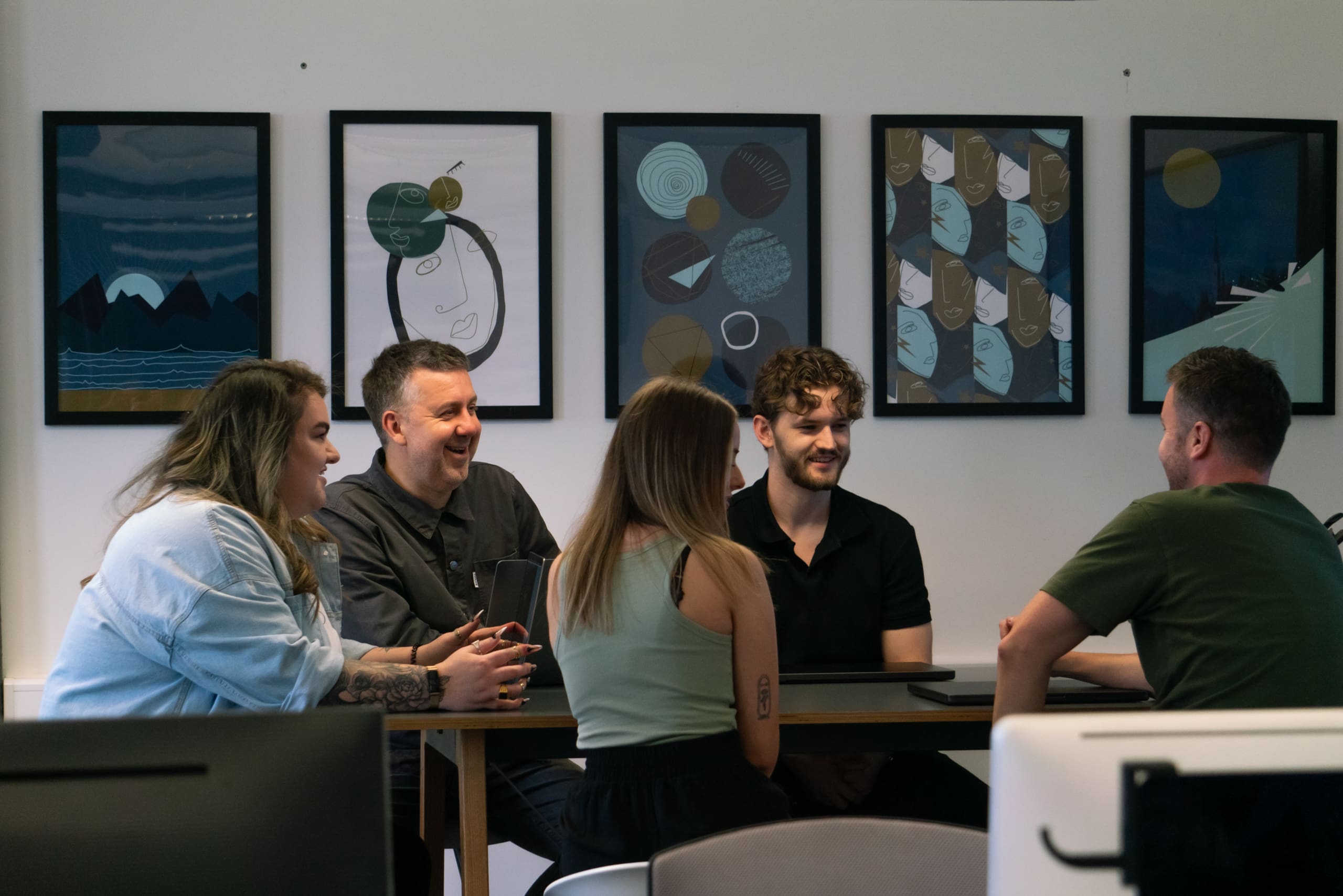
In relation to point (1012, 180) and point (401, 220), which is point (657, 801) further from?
point (1012, 180)

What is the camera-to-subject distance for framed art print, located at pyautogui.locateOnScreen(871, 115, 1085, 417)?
3525 millimetres

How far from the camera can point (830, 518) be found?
2914 mm

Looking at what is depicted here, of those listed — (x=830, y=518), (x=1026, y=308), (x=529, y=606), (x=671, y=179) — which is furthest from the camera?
(x=1026, y=308)

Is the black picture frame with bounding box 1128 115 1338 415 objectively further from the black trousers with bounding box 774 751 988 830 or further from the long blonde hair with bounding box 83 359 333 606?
the long blonde hair with bounding box 83 359 333 606

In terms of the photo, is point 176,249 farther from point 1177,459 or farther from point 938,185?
point 1177,459

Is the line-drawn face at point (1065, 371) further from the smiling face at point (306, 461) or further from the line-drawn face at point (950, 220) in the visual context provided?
the smiling face at point (306, 461)

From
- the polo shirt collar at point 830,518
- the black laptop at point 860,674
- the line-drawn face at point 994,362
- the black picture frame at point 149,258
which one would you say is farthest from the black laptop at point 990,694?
the black picture frame at point 149,258

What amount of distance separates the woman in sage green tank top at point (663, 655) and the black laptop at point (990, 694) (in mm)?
443

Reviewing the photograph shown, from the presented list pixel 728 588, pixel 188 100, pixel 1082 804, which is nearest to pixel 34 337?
pixel 188 100

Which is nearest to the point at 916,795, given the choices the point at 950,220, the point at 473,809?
the point at 473,809

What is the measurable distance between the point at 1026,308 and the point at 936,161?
53cm

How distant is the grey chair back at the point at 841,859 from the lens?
1.36m

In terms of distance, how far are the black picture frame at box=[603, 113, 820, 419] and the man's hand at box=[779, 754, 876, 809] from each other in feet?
3.85

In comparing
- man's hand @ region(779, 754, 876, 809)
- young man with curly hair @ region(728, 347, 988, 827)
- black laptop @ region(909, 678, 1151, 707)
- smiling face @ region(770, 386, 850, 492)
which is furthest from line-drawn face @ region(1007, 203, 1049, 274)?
man's hand @ region(779, 754, 876, 809)
